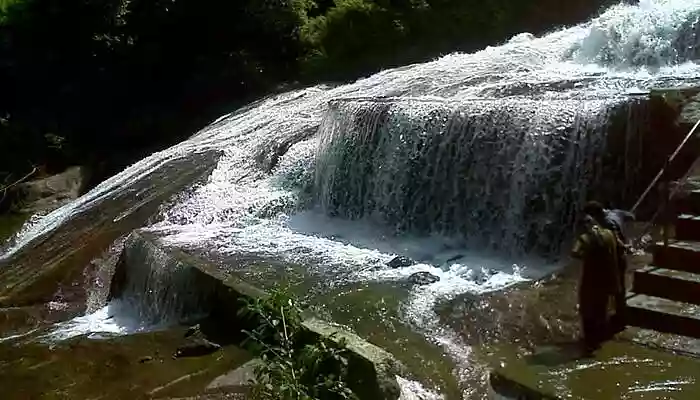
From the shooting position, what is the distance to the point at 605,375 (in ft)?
18.9

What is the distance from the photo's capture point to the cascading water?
33.0 feet

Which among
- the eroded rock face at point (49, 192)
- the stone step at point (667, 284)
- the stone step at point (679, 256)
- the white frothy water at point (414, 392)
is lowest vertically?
the white frothy water at point (414, 392)

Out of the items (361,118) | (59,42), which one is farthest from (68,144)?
(361,118)

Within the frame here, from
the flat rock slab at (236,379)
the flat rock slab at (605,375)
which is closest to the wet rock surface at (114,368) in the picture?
the flat rock slab at (236,379)

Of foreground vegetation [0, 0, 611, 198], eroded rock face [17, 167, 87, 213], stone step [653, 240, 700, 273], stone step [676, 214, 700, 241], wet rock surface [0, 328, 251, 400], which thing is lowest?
wet rock surface [0, 328, 251, 400]

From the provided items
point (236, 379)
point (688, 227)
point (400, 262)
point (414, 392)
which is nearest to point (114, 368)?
point (236, 379)

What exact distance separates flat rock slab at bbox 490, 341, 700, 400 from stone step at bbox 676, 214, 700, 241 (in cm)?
164

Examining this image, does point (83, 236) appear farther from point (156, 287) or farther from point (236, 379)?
point (236, 379)

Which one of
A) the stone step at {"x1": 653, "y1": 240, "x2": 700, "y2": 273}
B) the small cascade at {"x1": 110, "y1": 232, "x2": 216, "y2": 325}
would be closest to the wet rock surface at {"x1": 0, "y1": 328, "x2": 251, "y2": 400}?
the small cascade at {"x1": 110, "y1": 232, "x2": 216, "y2": 325}

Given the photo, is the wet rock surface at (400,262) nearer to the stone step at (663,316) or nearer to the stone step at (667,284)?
the stone step at (667,284)

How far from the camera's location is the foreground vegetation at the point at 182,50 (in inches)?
842

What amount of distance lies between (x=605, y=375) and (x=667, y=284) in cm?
146

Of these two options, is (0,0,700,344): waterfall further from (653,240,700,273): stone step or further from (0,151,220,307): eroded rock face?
(653,240,700,273): stone step

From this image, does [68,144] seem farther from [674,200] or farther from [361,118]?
[674,200]
